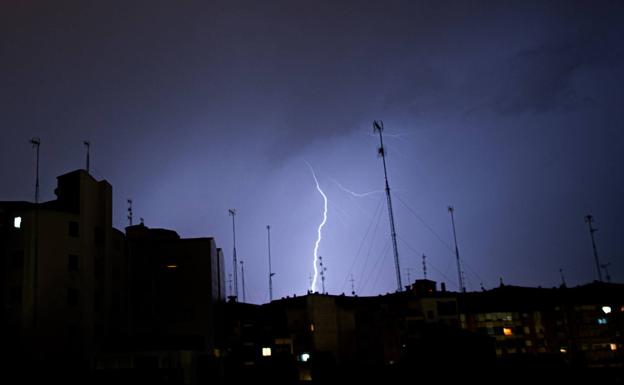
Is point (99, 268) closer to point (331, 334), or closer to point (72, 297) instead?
point (72, 297)

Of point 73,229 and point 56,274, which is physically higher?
point 73,229

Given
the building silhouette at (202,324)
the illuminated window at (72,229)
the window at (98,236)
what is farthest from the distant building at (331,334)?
the illuminated window at (72,229)

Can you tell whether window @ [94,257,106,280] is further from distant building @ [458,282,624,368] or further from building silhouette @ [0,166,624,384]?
distant building @ [458,282,624,368]

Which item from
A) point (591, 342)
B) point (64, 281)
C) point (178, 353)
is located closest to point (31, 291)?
point (64, 281)

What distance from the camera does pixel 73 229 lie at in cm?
4828

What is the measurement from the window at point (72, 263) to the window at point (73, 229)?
5.62 feet

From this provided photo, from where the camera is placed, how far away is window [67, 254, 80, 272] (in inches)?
1866

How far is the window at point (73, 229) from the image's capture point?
48000 mm

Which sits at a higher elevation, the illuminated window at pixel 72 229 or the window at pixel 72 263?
the illuminated window at pixel 72 229

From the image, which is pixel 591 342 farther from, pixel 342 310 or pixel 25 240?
pixel 25 240

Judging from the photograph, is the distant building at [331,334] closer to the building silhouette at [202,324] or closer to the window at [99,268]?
the building silhouette at [202,324]

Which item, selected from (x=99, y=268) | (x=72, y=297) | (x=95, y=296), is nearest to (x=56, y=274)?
(x=72, y=297)

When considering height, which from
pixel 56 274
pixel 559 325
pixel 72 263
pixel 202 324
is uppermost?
pixel 72 263

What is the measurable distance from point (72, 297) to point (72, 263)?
8.92 ft
